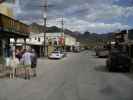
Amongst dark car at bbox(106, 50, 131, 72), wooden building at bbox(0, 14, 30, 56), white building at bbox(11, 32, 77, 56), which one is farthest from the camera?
white building at bbox(11, 32, 77, 56)

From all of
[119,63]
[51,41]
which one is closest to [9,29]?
[119,63]

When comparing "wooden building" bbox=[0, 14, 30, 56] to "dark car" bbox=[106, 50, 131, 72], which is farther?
"dark car" bbox=[106, 50, 131, 72]

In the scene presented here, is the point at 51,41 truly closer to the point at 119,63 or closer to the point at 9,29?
the point at 9,29

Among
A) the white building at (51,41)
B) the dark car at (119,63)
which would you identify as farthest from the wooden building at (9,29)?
the white building at (51,41)

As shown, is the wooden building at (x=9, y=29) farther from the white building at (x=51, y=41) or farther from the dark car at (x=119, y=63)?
the white building at (x=51, y=41)

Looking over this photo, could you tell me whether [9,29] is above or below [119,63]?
above

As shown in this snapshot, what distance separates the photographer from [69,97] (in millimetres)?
12398

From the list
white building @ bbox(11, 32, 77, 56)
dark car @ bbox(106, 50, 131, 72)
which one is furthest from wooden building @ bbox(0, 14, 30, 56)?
white building @ bbox(11, 32, 77, 56)

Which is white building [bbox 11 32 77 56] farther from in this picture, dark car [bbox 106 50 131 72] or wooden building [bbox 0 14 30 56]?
dark car [bbox 106 50 131 72]

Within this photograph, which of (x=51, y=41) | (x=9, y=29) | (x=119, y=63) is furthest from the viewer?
(x=51, y=41)

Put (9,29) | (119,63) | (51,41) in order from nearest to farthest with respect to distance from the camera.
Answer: (119,63) → (9,29) → (51,41)

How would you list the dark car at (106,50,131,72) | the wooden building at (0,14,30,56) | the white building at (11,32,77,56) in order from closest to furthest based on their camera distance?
the wooden building at (0,14,30,56)
the dark car at (106,50,131,72)
the white building at (11,32,77,56)

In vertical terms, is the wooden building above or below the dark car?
above

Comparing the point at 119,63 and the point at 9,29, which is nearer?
the point at 119,63
